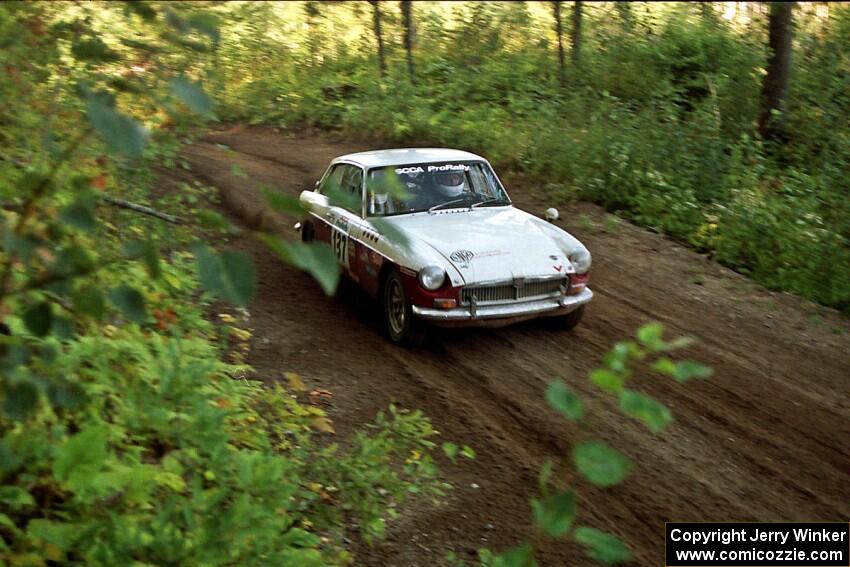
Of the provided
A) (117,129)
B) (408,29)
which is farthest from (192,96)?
(408,29)

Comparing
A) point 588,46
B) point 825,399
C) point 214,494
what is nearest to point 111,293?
point 214,494

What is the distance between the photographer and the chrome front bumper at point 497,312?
7352mm

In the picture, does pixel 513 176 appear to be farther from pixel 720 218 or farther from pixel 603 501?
pixel 603 501

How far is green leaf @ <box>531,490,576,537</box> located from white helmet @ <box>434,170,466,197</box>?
7068mm

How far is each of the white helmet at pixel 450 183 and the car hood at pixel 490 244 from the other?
→ 301 millimetres

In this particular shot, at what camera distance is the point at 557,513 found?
1.72m

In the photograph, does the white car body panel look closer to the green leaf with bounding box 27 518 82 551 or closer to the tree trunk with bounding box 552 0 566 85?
the green leaf with bounding box 27 518 82 551

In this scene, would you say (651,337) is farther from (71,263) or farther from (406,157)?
(406,157)

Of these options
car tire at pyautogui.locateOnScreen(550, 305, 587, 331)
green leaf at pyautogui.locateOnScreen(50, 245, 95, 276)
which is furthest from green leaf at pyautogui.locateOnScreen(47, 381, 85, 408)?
car tire at pyautogui.locateOnScreen(550, 305, 587, 331)

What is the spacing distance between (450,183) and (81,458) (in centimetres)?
613

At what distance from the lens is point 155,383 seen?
455cm

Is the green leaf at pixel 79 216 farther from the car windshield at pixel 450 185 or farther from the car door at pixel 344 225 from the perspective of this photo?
the car windshield at pixel 450 185

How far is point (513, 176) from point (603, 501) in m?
9.63

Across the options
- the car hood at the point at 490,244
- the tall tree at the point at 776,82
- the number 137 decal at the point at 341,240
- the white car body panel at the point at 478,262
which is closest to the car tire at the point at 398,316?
the white car body panel at the point at 478,262
